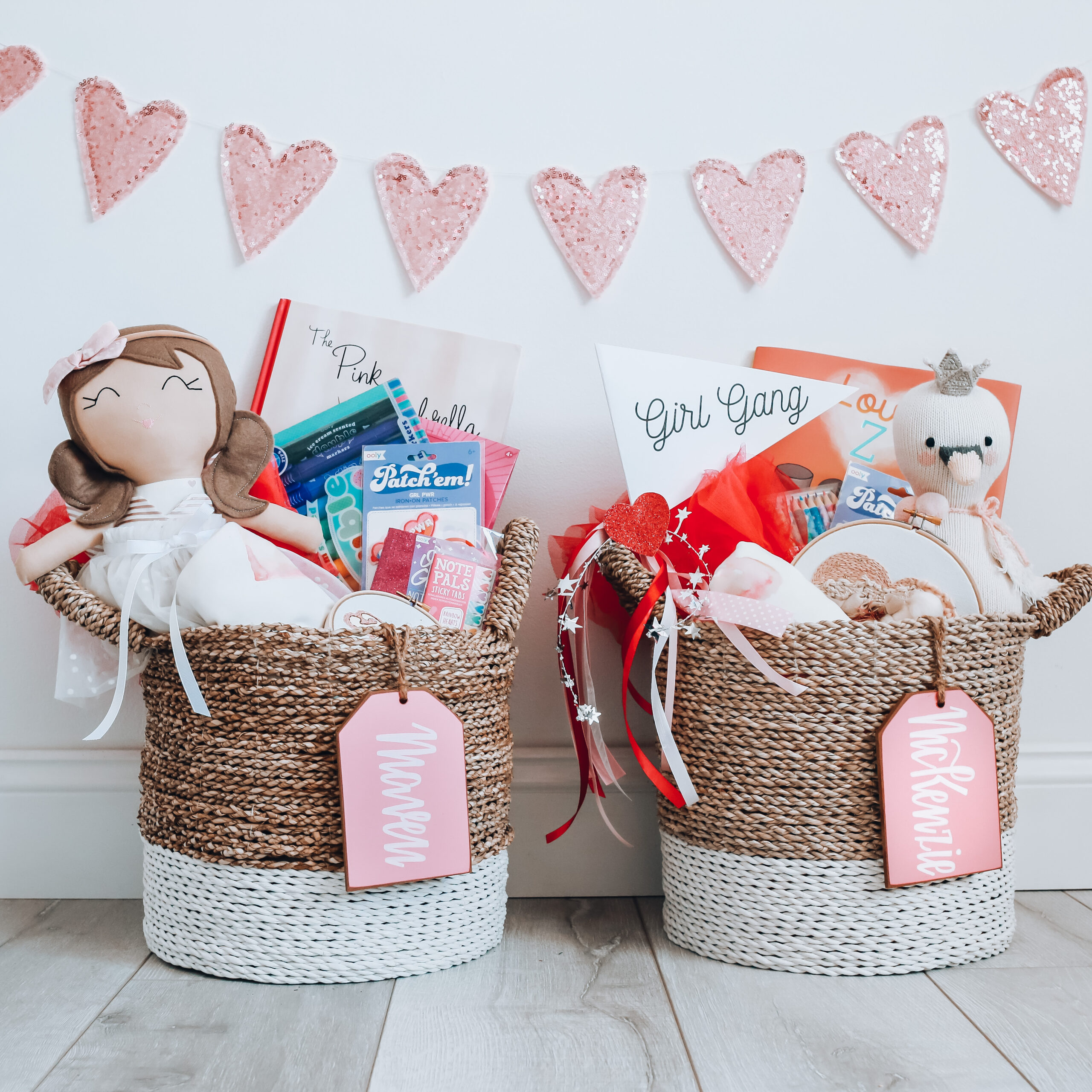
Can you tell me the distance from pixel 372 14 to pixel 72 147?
40cm

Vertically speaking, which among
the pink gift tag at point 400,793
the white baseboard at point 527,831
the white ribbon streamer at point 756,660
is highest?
the white ribbon streamer at point 756,660

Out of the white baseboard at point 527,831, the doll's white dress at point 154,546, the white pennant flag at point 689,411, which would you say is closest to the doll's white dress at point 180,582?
the doll's white dress at point 154,546

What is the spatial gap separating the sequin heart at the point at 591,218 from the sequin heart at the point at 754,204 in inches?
3.5

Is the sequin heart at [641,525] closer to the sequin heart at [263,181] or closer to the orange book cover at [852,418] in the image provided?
the orange book cover at [852,418]

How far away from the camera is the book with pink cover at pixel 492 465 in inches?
39.5

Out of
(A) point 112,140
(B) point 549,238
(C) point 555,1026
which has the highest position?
(A) point 112,140

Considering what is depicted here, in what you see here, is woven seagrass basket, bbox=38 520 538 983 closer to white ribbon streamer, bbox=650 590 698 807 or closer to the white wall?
white ribbon streamer, bbox=650 590 698 807

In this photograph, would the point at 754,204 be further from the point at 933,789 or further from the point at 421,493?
the point at 933,789

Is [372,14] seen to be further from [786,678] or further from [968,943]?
[968,943]

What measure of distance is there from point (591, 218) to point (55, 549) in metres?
0.70

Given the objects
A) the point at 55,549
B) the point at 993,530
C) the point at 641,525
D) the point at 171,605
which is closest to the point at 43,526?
the point at 55,549

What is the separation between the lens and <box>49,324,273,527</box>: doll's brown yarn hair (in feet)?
2.85

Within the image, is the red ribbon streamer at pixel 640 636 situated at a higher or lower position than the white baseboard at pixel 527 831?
higher

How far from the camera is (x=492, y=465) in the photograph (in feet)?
3.31
